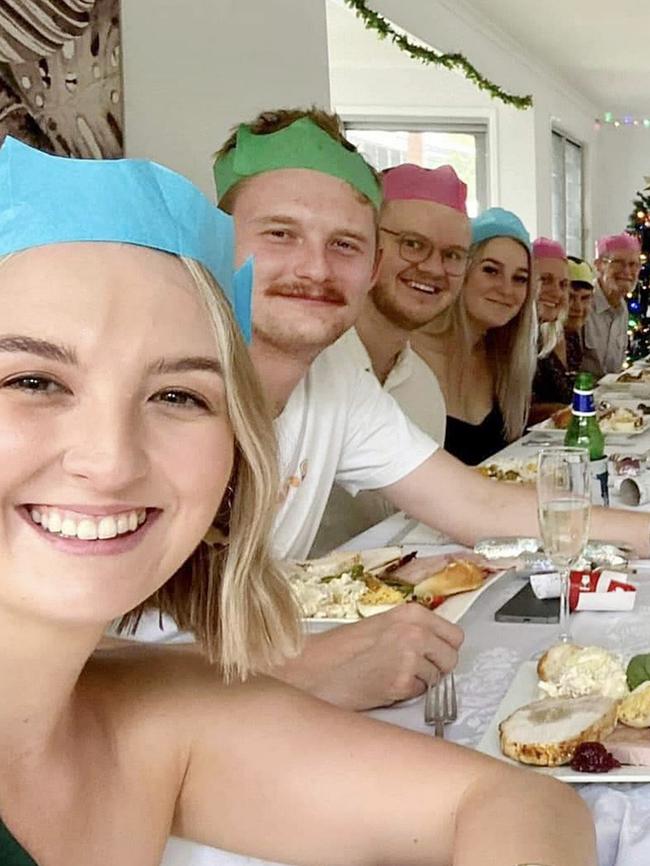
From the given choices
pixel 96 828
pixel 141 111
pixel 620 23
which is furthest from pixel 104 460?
pixel 620 23

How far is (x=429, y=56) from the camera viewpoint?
5594 mm

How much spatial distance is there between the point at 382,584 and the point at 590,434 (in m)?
1.17

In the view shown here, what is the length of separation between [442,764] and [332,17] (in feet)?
17.7

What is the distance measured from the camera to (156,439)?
64 cm

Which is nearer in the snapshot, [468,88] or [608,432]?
[608,432]

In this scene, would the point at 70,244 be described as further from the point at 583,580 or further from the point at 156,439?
the point at 583,580

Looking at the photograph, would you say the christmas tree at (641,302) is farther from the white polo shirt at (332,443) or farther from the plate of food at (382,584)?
the plate of food at (382,584)

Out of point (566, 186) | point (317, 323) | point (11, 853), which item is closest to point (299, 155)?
point (317, 323)

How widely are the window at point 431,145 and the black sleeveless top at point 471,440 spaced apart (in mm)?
4962

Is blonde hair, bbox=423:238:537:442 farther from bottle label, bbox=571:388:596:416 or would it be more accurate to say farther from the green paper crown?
the green paper crown

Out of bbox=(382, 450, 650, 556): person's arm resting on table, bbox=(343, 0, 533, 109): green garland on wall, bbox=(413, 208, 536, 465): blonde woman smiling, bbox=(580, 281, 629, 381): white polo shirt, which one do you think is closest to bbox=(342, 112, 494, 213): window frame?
bbox=(343, 0, 533, 109): green garland on wall

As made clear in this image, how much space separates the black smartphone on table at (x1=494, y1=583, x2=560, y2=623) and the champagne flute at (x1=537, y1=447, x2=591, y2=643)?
0.03 metres

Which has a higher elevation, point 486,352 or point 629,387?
point 486,352

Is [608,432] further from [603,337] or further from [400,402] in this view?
[603,337]
